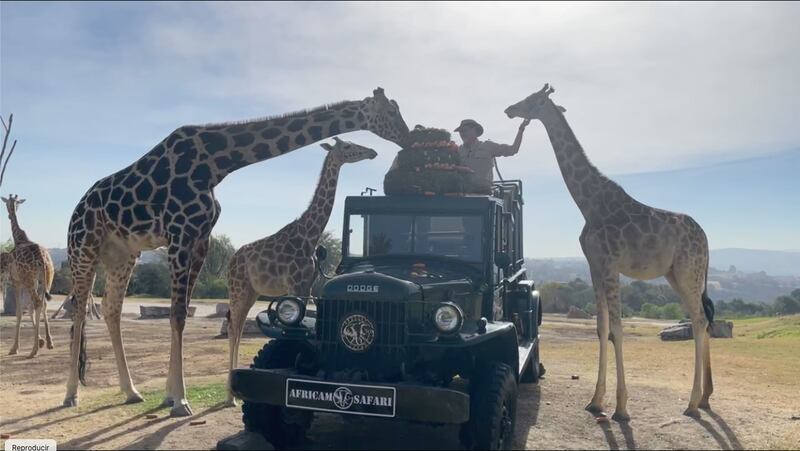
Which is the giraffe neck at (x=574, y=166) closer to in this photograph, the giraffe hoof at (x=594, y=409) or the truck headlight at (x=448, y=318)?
the giraffe hoof at (x=594, y=409)

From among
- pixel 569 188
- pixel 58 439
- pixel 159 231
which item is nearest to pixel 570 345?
pixel 569 188

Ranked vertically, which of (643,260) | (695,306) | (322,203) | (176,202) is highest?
(322,203)

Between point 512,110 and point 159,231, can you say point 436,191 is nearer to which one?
point 512,110

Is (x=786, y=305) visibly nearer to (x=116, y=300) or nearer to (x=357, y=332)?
(x=116, y=300)

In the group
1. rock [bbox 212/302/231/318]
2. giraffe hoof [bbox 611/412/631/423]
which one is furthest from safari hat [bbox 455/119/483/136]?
rock [bbox 212/302/231/318]

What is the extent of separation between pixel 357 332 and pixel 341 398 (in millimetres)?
650

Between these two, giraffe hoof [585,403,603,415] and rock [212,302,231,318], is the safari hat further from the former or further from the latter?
rock [212,302,231,318]

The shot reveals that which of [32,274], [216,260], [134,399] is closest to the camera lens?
Answer: [134,399]

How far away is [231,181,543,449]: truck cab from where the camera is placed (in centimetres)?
509

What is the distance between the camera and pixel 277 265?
8.66m

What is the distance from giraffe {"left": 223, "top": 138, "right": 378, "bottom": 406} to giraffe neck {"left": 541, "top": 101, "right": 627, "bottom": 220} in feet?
11.3

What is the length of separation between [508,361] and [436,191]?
2204 millimetres

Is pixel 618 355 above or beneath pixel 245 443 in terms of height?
above

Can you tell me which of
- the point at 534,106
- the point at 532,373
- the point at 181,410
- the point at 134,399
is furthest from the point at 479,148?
the point at 134,399
